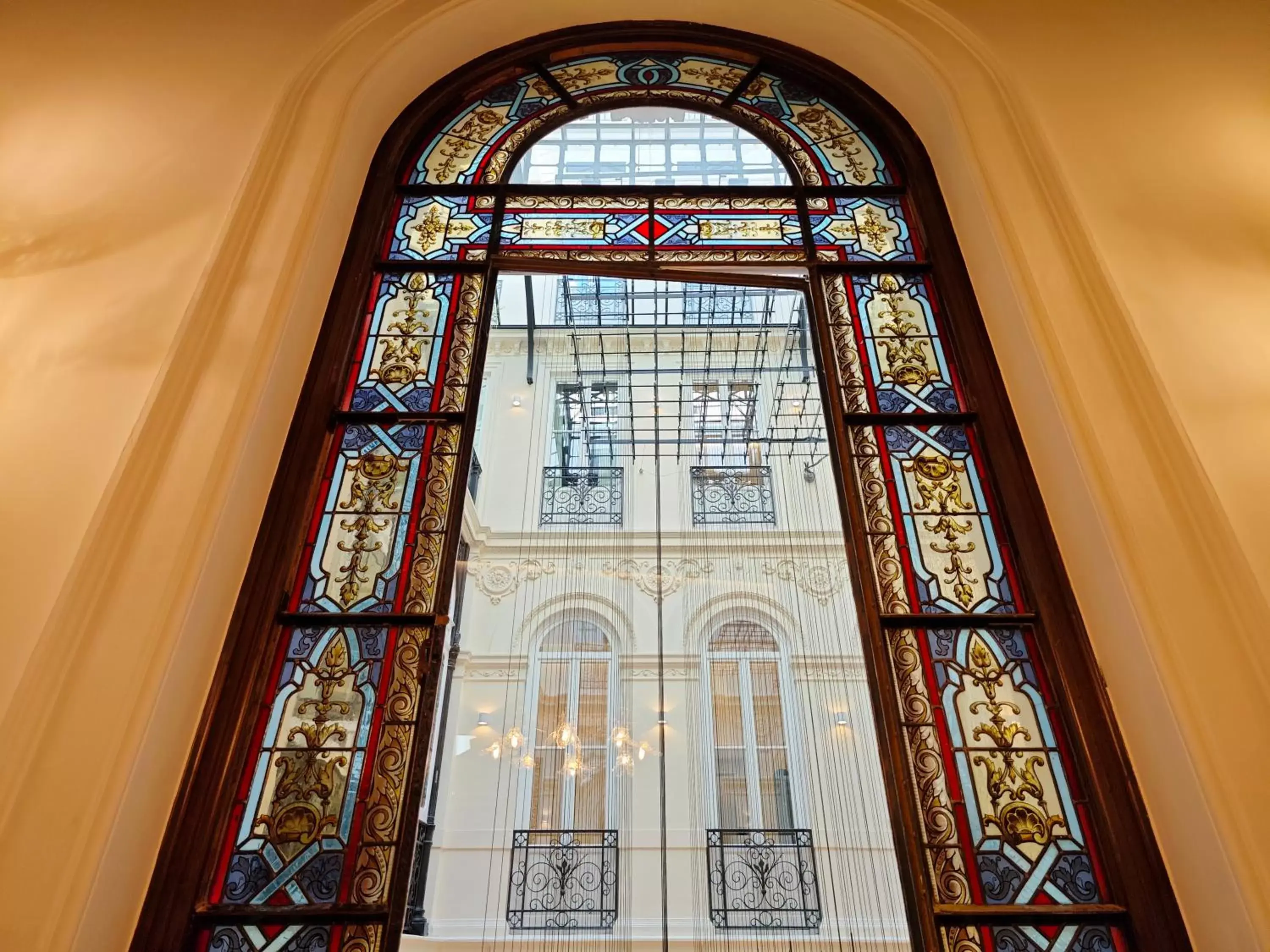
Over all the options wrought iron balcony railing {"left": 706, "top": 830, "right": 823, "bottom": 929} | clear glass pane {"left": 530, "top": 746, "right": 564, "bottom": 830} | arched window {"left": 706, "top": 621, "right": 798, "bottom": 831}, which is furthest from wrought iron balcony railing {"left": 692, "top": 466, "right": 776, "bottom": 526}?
wrought iron balcony railing {"left": 706, "top": 830, "right": 823, "bottom": 929}

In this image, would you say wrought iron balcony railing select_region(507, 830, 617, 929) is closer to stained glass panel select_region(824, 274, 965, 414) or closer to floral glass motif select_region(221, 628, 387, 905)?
floral glass motif select_region(221, 628, 387, 905)

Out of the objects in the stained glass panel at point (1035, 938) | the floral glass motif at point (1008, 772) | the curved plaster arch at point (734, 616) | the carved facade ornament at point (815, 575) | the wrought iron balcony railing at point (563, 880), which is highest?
the carved facade ornament at point (815, 575)

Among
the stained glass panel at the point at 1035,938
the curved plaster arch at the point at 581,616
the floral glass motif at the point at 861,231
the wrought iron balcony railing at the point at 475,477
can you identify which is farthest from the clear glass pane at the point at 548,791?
the stained glass panel at the point at 1035,938

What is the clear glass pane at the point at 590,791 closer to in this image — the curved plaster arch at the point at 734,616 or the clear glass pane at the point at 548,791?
the clear glass pane at the point at 548,791

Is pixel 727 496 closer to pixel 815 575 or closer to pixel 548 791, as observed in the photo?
pixel 815 575

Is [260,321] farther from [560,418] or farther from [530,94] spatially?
[560,418]

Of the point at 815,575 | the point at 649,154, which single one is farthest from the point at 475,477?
the point at 649,154

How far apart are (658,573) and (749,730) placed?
1.36 meters

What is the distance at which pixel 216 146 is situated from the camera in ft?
8.91

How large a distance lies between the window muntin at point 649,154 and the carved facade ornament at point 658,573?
3.49 metres

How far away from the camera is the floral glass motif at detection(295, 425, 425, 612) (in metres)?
2.23

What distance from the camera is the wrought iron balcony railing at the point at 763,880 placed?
5.18m

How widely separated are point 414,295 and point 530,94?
1259mm

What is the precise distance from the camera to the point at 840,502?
2420 millimetres
